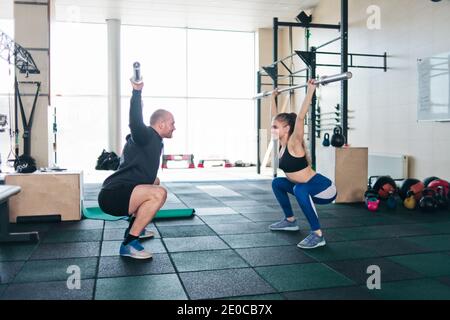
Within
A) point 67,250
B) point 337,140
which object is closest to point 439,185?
point 337,140

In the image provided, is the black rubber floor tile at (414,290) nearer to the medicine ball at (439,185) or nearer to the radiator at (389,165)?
the medicine ball at (439,185)

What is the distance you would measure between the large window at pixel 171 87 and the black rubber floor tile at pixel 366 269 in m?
6.96

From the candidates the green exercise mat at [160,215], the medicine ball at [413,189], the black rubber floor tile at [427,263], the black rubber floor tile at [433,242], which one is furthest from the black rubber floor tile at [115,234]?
the medicine ball at [413,189]

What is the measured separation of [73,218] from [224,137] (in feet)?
21.1

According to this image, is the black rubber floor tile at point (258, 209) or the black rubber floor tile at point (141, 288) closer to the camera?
the black rubber floor tile at point (141, 288)

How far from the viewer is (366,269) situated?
89.6 inches

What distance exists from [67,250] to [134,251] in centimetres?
49

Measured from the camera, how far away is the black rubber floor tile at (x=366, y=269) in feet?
7.03

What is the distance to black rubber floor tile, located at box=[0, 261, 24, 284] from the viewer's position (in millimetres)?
2102

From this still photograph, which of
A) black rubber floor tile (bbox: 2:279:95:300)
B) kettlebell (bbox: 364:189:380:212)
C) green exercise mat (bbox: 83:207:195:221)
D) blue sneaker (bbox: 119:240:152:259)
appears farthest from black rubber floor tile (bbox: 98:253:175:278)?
kettlebell (bbox: 364:189:380:212)

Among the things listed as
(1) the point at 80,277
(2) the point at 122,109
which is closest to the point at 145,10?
(2) the point at 122,109

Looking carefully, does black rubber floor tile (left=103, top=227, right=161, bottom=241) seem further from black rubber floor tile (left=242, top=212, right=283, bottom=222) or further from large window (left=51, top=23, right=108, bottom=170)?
large window (left=51, top=23, right=108, bottom=170)

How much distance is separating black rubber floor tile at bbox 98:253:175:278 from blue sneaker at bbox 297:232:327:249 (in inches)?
32.9
